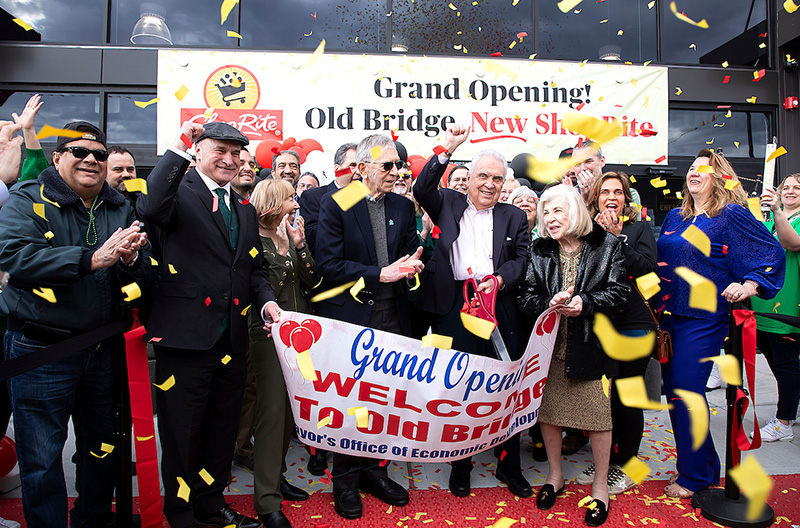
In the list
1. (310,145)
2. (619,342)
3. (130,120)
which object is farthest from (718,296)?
(130,120)

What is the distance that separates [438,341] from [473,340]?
33 cm

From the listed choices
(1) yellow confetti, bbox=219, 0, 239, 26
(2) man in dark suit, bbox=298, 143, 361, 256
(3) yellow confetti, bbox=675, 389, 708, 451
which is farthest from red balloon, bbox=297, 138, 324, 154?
(3) yellow confetti, bbox=675, 389, 708, 451

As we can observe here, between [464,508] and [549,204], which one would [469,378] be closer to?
[464,508]

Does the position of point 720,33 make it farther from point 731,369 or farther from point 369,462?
point 369,462

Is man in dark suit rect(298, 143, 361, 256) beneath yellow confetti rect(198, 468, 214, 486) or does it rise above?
above

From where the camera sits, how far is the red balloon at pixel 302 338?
2.72 m

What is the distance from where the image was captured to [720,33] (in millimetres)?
8023

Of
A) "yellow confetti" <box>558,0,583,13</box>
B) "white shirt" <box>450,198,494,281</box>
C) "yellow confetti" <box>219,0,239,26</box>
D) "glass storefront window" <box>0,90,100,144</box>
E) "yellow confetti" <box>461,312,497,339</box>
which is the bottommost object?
"yellow confetti" <box>461,312,497,339</box>

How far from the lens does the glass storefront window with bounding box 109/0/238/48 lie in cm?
707

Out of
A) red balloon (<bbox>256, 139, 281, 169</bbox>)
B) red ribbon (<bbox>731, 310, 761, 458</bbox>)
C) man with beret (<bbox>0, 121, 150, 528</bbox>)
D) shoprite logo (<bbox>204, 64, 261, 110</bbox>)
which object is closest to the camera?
man with beret (<bbox>0, 121, 150, 528</bbox>)

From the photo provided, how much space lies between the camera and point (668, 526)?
9.48 feet

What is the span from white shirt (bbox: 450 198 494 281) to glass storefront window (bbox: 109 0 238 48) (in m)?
5.18

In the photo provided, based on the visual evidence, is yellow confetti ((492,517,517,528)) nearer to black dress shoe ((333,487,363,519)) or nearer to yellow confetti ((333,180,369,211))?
black dress shoe ((333,487,363,519))

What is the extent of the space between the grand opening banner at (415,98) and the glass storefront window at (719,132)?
0.88 metres
